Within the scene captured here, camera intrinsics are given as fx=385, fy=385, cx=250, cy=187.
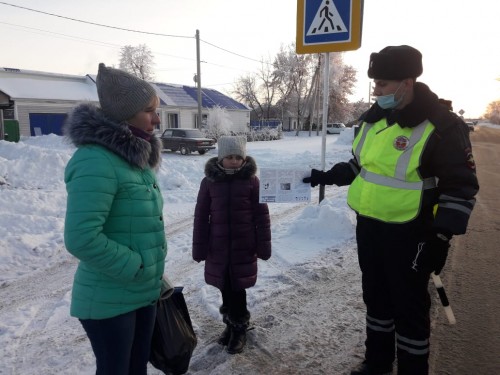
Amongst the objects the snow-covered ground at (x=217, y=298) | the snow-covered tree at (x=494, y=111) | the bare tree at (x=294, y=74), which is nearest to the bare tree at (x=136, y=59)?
the bare tree at (x=294, y=74)

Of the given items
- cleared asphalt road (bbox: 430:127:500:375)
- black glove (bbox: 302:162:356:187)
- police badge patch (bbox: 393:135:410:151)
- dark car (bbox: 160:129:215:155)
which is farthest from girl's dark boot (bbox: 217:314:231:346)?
dark car (bbox: 160:129:215:155)

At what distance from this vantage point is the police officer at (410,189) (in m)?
2.24

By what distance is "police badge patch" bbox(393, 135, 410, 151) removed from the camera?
2.36 m

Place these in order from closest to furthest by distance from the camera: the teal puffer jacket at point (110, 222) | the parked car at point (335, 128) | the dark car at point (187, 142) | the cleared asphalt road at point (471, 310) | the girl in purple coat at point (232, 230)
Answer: the teal puffer jacket at point (110, 222)
the cleared asphalt road at point (471, 310)
the girl in purple coat at point (232, 230)
the dark car at point (187, 142)
the parked car at point (335, 128)

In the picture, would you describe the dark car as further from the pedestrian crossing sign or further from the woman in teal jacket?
the woman in teal jacket

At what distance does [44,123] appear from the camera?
94.5ft

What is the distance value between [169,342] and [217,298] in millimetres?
1703

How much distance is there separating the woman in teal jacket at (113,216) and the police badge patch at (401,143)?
1.48m

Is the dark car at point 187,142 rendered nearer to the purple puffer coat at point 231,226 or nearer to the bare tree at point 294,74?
the purple puffer coat at point 231,226

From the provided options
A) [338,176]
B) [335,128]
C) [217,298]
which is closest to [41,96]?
[217,298]

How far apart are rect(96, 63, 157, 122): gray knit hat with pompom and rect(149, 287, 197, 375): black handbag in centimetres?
105

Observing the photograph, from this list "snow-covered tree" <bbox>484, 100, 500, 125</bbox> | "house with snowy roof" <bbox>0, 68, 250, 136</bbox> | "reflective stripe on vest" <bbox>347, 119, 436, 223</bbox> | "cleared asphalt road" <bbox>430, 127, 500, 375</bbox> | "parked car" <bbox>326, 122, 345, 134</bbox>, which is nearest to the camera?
"reflective stripe on vest" <bbox>347, 119, 436, 223</bbox>

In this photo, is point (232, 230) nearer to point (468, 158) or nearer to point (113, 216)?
point (113, 216)

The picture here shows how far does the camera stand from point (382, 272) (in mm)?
2670
